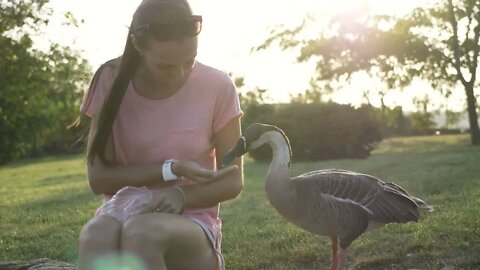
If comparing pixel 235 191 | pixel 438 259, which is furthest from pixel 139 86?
pixel 438 259

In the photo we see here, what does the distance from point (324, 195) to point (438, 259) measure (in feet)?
4.08

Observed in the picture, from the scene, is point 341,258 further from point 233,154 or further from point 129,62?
→ point 129,62

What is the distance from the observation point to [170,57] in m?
3.38

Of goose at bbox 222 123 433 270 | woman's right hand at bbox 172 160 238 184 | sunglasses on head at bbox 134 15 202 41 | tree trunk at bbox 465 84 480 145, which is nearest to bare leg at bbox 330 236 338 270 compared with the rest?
goose at bbox 222 123 433 270

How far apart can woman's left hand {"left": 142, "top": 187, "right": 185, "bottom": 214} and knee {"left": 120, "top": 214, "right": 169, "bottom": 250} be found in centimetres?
17

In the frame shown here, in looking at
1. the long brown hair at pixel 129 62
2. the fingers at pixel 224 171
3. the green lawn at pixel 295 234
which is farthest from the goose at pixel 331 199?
the long brown hair at pixel 129 62

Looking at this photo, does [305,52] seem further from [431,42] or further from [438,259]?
[438,259]

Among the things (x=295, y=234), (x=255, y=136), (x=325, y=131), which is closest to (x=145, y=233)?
(x=255, y=136)

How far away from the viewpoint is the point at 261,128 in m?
4.86

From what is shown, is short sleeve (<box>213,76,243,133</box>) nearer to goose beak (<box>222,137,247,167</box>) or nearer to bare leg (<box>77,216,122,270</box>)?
goose beak (<box>222,137,247,167</box>)

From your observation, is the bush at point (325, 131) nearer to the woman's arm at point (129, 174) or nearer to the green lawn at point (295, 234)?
the green lawn at point (295, 234)

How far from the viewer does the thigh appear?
10.1ft

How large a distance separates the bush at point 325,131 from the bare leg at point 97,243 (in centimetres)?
→ 1748

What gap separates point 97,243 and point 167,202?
41cm
